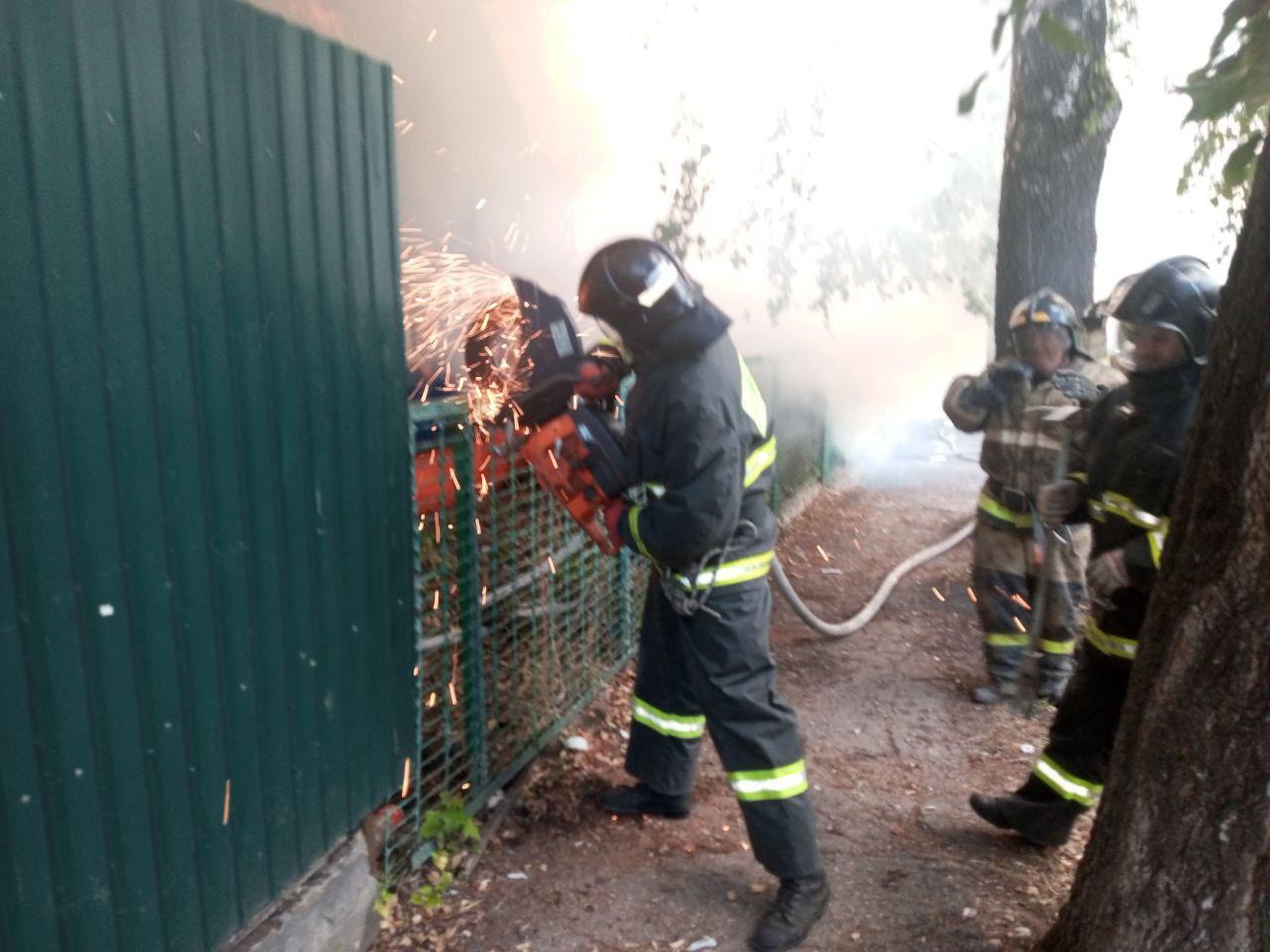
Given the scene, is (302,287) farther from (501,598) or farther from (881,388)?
(881,388)

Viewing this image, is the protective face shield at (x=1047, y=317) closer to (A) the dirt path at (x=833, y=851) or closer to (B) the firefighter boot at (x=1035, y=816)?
(A) the dirt path at (x=833, y=851)

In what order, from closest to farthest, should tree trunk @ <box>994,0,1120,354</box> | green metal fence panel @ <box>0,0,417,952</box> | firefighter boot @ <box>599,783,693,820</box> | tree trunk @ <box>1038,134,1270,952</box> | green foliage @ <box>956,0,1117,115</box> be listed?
1. green metal fence panel @ <box>0,0,417,952</box>
2. tree trunk @ <box>1038,134,1270,952</box>
3. green foliage @ <box>956,0,1117,115</box>
4. firefighter boot @ <box>599,783,693,820</box>
5. tree trunk @ <box>994,0,1120,354</box>

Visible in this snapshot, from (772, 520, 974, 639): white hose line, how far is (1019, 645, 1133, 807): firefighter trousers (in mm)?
1471

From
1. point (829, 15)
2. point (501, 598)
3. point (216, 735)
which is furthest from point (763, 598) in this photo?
point (829, 15)

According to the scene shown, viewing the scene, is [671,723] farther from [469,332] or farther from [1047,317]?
[1047,317]

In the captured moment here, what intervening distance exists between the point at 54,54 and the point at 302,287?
0.81 m

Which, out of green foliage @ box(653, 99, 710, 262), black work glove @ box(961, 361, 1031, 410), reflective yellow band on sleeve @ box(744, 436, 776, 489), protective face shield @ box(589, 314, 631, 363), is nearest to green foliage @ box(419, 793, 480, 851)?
reflective yellow band on sleeve @ box(744, 436, 776, 489)

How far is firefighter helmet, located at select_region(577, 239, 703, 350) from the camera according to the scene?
9.71 feet

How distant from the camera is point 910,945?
300cm

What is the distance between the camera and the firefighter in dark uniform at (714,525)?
2.89m

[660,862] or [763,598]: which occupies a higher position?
[763,598]

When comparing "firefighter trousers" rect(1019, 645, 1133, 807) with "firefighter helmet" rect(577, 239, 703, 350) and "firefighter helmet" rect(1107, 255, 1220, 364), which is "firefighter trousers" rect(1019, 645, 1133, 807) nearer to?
"firefighter helmet" rect(1107, 255, 1220, 364)

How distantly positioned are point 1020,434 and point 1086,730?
1.99m

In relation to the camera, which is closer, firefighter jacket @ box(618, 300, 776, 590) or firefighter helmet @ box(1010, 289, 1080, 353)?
firefighter jacket @ box(618, 300, 776, 590)
